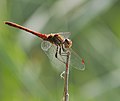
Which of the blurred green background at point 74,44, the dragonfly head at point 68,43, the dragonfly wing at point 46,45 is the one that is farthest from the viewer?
the blurred green background at point 74,44

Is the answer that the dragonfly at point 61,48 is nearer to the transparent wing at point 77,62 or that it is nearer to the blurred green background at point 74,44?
the transparent wing at point 77,62

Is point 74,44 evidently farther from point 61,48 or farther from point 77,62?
point 61,48

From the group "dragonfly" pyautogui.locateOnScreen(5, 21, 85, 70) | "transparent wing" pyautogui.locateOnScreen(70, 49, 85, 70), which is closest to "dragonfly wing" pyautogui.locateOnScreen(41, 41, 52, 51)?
"dragonfly" pyautogui.locateOnScreen(5, 21, 85, 70)

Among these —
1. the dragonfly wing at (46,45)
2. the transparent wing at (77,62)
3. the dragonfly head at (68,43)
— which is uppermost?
the dragonfly wing at (46,45)

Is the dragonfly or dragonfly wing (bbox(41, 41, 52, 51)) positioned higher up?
dragonfly wing (bbox(41, 41, 52, 51))

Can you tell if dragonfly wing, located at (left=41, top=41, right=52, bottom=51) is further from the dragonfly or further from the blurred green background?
the blurred green background

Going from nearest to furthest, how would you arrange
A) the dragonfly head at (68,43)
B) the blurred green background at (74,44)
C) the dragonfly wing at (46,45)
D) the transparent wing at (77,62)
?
the dragonfly head at (68,43) < the transparent wing at (77,62) < the dragonfly wing at (46,45) < the blurred green background at (74,44)

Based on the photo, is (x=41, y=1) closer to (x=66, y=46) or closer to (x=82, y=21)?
(x=82, y=21)

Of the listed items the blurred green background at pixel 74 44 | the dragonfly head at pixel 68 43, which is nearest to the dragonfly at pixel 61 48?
the dragonfly head at pixel 68 43

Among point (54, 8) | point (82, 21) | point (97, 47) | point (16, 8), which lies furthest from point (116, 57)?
point (16, 8)

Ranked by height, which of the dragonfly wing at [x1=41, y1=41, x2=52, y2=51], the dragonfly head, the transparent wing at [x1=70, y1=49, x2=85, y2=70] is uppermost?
the dragonfly wing at [x1=41, y1=41, x2=52, y2=51]
